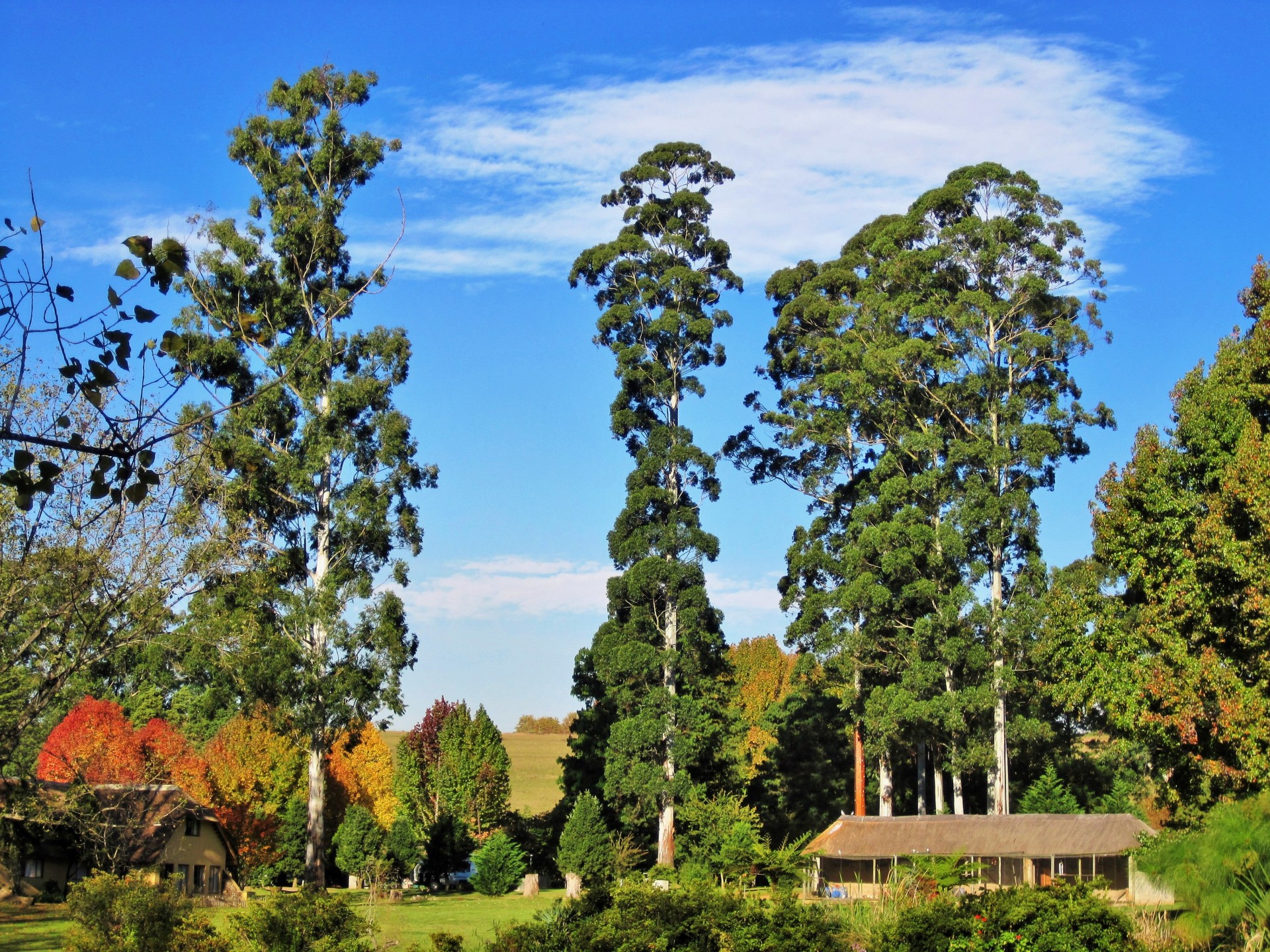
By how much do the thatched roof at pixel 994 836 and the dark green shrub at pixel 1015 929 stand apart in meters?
18.4

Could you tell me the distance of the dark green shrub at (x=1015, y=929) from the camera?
1545 cm

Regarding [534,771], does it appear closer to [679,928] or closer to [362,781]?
[362,781]

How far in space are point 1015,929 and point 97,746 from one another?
36.5m

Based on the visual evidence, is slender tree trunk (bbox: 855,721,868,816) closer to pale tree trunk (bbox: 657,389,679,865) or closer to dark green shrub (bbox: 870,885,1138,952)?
pale tree trunk (bbox: 657,389,679,865)

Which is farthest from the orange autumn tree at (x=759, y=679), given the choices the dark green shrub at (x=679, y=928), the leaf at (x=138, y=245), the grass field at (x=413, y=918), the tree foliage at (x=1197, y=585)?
the leaf at (x=138, y=245)

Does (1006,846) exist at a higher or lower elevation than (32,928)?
higher

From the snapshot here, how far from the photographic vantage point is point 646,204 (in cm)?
4122

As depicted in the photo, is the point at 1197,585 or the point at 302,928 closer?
the point at 302,928

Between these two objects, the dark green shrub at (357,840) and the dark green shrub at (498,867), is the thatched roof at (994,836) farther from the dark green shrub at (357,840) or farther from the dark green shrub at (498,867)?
the dark green shrub at (357,840)

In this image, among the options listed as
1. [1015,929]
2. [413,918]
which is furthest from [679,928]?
[413,918]

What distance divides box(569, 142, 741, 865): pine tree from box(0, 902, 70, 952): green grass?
1495 centimetres

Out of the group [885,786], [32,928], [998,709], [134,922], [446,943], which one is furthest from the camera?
[885,786]

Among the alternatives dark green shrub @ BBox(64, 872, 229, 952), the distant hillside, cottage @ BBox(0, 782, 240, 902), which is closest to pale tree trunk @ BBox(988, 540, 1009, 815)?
cottage @ BBox(0, 782, 240, 902)

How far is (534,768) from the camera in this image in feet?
328
